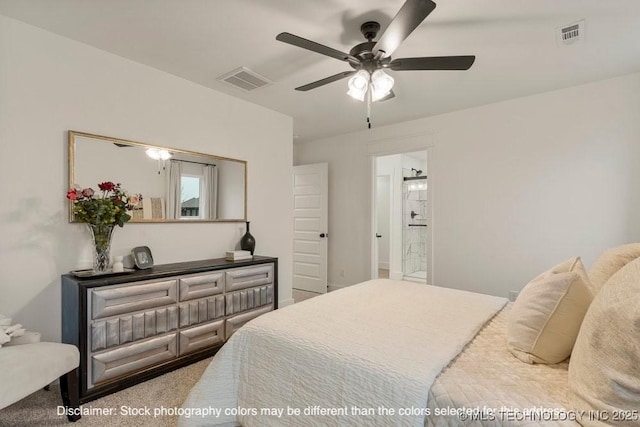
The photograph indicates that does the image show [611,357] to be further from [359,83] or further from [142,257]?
[142,257]

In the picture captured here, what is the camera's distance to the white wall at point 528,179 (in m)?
2.89

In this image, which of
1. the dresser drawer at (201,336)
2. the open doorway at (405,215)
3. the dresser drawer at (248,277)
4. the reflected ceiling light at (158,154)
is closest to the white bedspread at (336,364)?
the dresser drawer at (201,336)

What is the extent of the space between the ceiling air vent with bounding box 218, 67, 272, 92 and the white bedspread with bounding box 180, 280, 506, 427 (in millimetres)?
2135

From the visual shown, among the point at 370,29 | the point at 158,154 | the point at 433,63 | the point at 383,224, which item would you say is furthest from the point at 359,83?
the point at 383,224

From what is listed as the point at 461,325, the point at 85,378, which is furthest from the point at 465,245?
the point at 85,378

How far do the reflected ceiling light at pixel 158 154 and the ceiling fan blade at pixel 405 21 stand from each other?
2.09m

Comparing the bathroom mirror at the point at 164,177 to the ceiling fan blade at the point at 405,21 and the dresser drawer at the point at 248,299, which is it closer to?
the dresser drawer at the point at 248,299

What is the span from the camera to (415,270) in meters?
6.25

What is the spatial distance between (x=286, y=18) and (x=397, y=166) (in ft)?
14.0

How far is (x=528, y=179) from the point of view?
131 inches

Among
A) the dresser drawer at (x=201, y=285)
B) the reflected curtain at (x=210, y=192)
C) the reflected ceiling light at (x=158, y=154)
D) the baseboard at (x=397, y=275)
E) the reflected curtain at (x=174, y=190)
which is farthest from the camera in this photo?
A: the baseboard at (x=397, y=275)

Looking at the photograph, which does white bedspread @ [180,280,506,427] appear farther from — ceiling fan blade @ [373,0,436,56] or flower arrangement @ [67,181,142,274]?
ceiling fan blade @ [373,0,436,56]

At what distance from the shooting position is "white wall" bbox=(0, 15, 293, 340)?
206cm

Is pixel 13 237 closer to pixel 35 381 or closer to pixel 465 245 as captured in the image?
pixel 35 381
